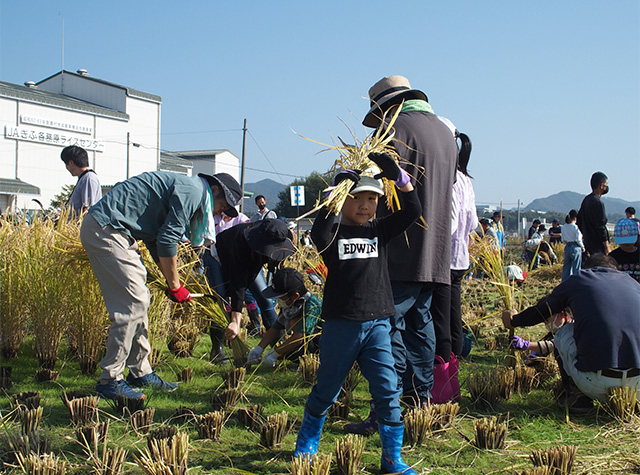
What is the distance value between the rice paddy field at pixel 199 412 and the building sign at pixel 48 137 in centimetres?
3386

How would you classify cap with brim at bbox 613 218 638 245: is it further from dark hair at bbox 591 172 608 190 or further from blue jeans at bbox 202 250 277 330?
blue jeans at bbox 202 250 277 330

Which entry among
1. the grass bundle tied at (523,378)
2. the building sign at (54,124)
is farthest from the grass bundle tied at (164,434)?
the building sign at (54,124)

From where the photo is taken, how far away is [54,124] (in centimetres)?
3831

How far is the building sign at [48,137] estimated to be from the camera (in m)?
35.7

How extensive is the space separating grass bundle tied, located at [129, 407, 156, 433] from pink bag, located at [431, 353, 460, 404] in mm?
1747

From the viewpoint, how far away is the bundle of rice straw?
9.62ft

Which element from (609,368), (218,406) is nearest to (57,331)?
(218,406)

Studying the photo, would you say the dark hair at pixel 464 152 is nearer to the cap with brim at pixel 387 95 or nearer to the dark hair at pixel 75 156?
the cap with brim at pixel 387 95

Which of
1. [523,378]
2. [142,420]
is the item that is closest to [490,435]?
[523,378]

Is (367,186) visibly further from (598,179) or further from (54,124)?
(54,124)

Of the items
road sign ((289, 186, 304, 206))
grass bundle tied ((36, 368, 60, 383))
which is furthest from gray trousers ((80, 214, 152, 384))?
road sign ((289, 186, 304, 206))

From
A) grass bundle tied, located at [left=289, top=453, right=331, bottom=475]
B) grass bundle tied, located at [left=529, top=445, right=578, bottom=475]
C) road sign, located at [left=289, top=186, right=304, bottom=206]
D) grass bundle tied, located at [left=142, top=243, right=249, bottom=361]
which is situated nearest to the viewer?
grass bundle tied, located at [left=289, top=453, right=331, bottom=475]

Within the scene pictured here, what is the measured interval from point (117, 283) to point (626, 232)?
492 cm

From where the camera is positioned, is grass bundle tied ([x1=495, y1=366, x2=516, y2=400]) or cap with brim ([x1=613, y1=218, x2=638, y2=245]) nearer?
grass bundle tied ([x1=495, y1=366, x2=516, y2=400])
